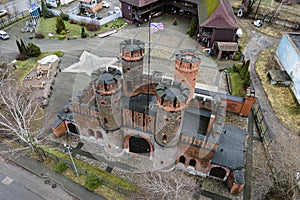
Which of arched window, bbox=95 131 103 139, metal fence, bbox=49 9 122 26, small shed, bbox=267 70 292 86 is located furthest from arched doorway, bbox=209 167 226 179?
metal fence, bbox=49 9 122 26

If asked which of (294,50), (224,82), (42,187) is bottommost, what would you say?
(42,187)

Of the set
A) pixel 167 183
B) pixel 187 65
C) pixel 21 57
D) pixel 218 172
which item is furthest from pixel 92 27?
pixel 218 172

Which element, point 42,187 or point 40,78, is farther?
point 40,78

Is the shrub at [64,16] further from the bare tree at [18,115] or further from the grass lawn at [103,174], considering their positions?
the grass lawn at [103,174]

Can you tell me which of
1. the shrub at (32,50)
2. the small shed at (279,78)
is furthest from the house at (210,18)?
the shrub at (32,50)

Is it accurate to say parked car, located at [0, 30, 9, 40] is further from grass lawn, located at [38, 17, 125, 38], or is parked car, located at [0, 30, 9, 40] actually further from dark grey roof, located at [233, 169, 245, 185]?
dark grey roof, located at [233, 169, 245, 185]

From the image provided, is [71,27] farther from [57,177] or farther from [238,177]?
[238,177]

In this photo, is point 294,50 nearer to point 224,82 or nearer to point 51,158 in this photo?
point 224,82

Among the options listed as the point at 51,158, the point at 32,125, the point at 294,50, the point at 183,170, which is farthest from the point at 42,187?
the point at 294,50
